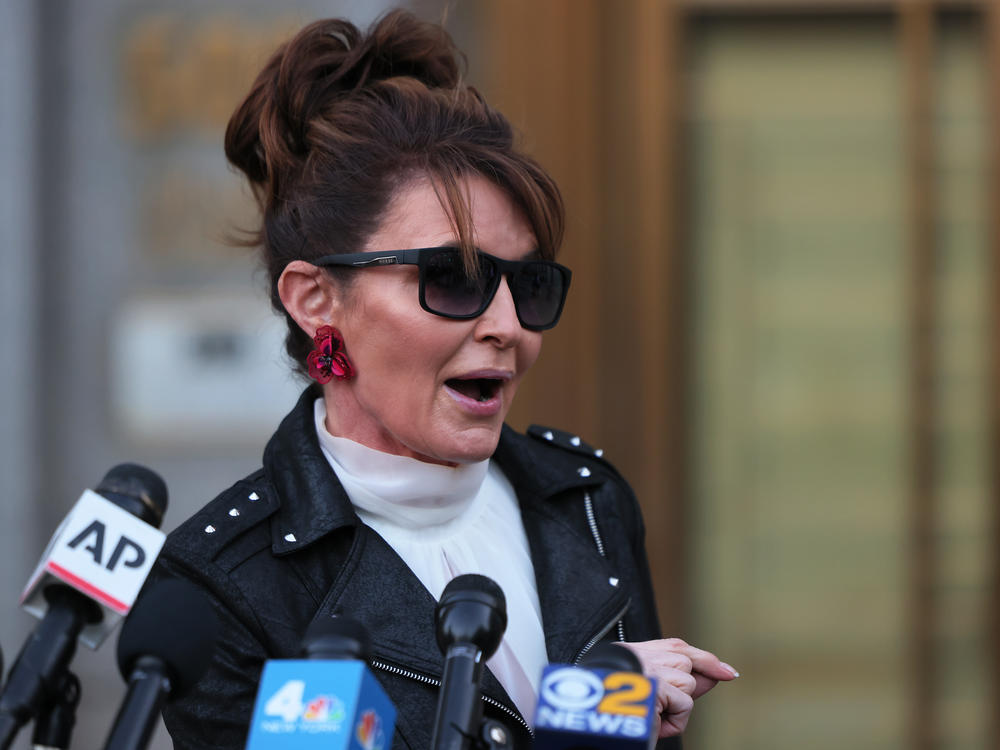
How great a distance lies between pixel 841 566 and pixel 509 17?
7.95ft

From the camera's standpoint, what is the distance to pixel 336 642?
57.2 inches

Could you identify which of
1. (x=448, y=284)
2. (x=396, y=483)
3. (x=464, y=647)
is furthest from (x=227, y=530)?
(x=464, y=647)

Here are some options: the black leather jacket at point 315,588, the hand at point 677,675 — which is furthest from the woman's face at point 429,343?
the hand at point 677,675

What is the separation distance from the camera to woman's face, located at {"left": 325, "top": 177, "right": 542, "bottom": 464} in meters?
A: 2.19

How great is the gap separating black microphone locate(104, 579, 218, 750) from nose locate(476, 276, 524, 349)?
79 cm

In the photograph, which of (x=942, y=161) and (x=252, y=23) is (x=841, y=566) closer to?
(x=942, y=161)

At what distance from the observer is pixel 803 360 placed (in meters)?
5.31

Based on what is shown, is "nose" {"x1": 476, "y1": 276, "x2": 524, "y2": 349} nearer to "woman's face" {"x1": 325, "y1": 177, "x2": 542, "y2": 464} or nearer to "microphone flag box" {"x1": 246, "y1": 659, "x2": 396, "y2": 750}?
"woman's face" {"x1": 325, "y1": 177, "x2": 542, "y2": 464}

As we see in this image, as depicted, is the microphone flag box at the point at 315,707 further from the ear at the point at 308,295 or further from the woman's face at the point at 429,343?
the ear at the point at 308,295

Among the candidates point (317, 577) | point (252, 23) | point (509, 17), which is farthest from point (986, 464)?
point (317, 577)

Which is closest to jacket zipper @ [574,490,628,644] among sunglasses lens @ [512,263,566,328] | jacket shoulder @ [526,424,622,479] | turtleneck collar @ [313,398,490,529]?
jacket shoulder @ [526,424,622,479]

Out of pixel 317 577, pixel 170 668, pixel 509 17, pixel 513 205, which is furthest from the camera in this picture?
pixel 509 17

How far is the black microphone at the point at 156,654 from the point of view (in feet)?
4.50

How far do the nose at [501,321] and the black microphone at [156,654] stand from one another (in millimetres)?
791
